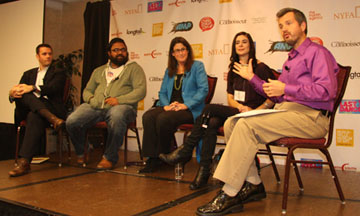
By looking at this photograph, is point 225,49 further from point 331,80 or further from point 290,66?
point 331,80

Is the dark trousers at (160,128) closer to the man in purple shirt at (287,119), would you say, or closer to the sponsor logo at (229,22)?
the man in purple shirt at (287,119)

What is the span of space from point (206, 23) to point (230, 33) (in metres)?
0.34

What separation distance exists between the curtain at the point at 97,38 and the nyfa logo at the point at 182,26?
110 centimetres

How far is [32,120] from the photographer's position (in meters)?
3.02

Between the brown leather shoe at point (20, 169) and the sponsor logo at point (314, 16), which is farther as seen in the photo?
the sponsor logo at point (314, 16)

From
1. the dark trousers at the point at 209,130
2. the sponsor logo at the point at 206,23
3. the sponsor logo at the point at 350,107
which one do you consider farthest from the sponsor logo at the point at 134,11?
the sponsor logo at the point at 350,107

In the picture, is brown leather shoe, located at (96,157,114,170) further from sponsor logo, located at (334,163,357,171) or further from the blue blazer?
sponsor logo, located at (334,163,357,171)

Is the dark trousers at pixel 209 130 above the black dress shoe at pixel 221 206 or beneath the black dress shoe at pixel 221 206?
above

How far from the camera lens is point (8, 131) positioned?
13.6 ft

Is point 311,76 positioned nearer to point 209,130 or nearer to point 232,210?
point 209,130

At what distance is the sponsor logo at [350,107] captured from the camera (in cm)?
321

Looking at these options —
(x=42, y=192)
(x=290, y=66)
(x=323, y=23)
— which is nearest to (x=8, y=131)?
(x=42, y=192)

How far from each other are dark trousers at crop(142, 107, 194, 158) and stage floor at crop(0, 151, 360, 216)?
0.74 ft

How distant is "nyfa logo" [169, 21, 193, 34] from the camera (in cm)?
408
